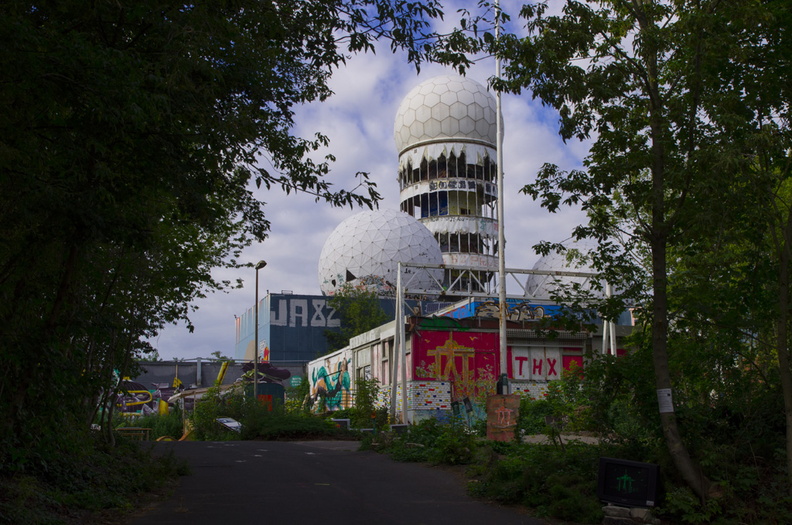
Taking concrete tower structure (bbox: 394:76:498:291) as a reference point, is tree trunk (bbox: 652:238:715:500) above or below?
below

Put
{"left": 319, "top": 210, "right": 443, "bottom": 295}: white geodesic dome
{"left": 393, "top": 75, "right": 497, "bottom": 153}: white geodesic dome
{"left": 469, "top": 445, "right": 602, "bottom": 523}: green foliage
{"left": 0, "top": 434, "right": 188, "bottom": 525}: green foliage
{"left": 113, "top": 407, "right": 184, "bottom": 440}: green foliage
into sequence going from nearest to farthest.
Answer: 1. {"left": 0, "top": 434, "right": 188, "bottom": 525}: green foliage
2. {"left": 469, "top": 445, "right": 602, "bottom": 523}: green foliage
3. {"left": 113, "top": 407, "right": 184, "bottom": 440}: green foliage
4. {"left": 319, "top": 210, "right": 443, "bottom": 295}: white geodesic dome
5. {"left": 393, "top": 75, "right": 497, "bottom": 153}: white geodesic dome

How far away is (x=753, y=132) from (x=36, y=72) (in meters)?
8.40

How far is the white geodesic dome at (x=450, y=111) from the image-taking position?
6131 centimetres

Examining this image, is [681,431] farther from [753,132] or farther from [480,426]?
[480,426]

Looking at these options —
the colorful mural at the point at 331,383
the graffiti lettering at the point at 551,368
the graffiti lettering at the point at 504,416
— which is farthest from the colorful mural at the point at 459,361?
the graffiti lettering at the point at 504,416

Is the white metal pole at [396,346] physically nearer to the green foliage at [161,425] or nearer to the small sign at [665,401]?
the green foliage at [161,425]

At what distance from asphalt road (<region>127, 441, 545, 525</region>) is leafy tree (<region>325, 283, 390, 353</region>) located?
118 ft

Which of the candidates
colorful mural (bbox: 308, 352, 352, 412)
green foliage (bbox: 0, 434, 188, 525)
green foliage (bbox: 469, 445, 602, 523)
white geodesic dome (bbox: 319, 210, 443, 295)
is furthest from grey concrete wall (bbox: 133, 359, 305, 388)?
green foliage (bbox: 469, 445, 602, 523)

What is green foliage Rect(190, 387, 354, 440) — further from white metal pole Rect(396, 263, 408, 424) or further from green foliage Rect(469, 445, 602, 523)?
green foliage Rect(469, 445, 602, 523)

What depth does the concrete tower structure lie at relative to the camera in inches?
2421

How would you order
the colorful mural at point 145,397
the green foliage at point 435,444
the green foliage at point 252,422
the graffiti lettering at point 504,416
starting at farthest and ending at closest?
the colorful mural at point 145,397 < the green foliage at point 252,422 < the graffiti lettering at point 504,416 < the green foliage at point 435,444

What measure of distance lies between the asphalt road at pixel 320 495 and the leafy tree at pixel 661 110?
324 cm

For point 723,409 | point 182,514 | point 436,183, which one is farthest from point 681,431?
point 436,183

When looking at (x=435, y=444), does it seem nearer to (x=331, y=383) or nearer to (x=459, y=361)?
(x=459, y=361)
